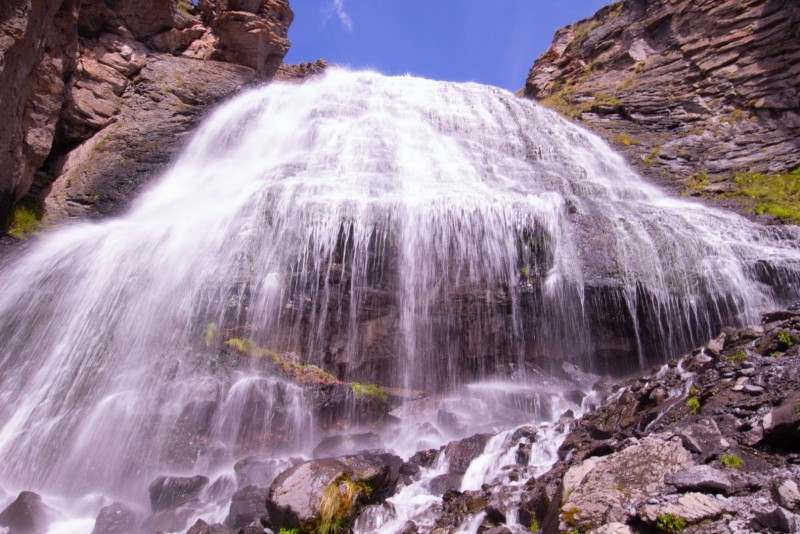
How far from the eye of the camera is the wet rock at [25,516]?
307 inches

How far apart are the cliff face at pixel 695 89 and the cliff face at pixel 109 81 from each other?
16.5 metres

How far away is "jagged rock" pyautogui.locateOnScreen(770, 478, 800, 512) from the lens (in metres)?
3.97

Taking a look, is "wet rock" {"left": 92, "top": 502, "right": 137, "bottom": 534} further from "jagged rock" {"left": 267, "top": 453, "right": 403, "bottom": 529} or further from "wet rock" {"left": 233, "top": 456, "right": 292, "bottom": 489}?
"jagged rock" {"left": 267, "top": 453, "right": 403, "bottom": 529}

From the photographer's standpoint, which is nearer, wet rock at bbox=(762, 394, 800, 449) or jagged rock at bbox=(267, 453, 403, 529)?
wet rock at bbox=(762, 394, 800, 449)

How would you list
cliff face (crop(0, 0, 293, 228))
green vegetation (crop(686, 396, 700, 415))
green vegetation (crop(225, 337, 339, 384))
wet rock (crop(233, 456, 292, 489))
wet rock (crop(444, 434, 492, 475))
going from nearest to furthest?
green vegetation (crop(686, 396, 700, 415)), wet rock (crop(444, 434, 492, 475)), wet rock (crop(233, 456, 292, 489)), green vegetation (crop(225, 337, 339, 384)), cliff face (crop(0, 0, 293, 228))

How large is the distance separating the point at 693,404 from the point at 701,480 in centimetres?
196

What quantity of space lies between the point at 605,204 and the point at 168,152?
51.4 feet

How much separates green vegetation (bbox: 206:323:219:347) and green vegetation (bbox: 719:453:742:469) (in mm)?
9581

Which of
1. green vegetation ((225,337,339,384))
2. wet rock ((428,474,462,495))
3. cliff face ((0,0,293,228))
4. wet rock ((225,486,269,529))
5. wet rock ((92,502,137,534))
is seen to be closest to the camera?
wet rock ((225,486,269,529))

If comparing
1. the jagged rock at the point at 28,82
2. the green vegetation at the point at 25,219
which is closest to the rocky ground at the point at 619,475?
the green vegetation at the point at 25,219

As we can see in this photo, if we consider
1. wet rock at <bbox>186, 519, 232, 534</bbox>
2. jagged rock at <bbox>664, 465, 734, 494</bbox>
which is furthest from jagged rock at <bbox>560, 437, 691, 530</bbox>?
wet rock at <bbox>186, 519, 232, 534</bbox>

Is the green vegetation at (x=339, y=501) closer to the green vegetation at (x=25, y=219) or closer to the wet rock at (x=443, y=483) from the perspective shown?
the wet rock at (x=443, y=483)

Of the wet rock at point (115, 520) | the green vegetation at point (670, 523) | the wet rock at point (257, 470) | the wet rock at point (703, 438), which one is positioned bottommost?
the wet rock at point (115, 520)

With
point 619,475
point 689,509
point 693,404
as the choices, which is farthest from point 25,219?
point 689,509
